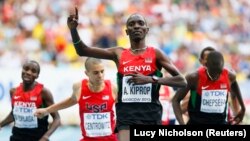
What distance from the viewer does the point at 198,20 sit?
17.3 m

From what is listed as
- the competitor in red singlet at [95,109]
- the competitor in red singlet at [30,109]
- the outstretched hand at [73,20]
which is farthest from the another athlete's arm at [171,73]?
the competitor in red singlet at [30,109]

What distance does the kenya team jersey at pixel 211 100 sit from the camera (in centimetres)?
909

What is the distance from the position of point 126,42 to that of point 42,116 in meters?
7.94

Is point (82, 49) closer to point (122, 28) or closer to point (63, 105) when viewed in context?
point (63, 105)

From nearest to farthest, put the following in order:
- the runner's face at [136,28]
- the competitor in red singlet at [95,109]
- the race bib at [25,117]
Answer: the runner's face at [136,28]
the competitor in red singlet at [95,109]
the race bib at [25,117]

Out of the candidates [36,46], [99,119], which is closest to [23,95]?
[99,119]

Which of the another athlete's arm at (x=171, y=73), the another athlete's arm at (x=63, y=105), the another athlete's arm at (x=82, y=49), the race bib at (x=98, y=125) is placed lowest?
the race bib at (x=98, y=125)

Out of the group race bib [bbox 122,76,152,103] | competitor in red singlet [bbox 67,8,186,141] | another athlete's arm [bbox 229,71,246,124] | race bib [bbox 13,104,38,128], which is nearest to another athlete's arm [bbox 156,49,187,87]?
competitor in red singlet [bbox 67,8,186,141]

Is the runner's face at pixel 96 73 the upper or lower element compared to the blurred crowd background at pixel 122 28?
lower

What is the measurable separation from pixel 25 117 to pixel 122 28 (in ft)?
25.7

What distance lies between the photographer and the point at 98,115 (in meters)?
8.52

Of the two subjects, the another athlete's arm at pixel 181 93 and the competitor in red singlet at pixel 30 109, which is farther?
the competitor in red singlet at pixel 30 109

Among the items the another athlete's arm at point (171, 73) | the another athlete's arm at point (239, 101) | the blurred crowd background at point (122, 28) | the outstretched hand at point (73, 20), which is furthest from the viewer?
the blurred crowd background at point (122, 28)

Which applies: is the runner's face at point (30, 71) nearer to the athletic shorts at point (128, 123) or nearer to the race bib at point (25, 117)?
the race bib at point (25, 117)
